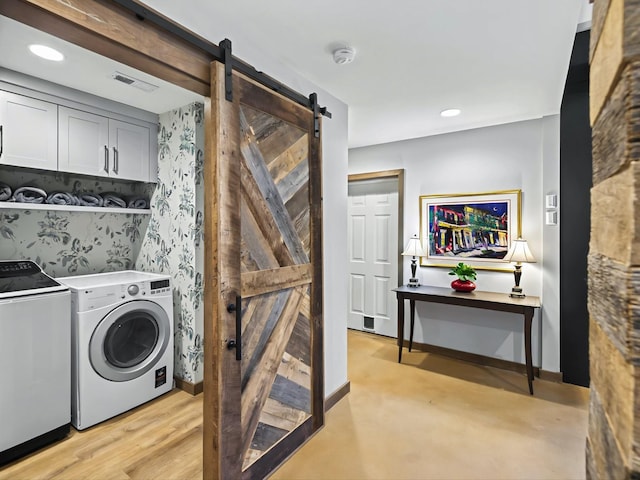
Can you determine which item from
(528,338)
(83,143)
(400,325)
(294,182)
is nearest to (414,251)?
(400,325)

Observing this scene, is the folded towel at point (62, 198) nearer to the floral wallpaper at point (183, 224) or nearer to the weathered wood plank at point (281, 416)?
the floral wallpaper at point (183, 224)

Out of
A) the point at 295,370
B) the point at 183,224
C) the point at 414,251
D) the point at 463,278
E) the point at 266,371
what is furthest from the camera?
Result: the point at 414,251

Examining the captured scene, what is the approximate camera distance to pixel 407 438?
2.30 m

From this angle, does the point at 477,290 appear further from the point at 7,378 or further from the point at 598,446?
the point at 7,378

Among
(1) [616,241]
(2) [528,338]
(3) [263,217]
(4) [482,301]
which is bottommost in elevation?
(2) [528,338]

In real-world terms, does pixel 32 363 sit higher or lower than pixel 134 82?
lower

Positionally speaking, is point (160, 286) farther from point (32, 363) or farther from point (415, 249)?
point (415, 249)

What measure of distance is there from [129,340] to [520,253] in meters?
3.46

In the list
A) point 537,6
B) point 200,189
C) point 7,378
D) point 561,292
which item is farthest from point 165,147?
point 561,292

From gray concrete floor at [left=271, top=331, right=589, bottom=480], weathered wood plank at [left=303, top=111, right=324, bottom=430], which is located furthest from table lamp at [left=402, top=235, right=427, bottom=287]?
weathered wood plank at [left=303, top=111, right=324, bottom=430]

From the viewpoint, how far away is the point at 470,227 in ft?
11.9

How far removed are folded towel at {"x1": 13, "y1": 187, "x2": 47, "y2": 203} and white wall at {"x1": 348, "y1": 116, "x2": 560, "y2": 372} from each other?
337 cm

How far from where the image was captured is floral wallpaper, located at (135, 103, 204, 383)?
293cm

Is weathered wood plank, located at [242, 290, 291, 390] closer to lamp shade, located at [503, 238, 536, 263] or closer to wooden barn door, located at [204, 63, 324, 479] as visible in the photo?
wooden barn door, located at [204, 63, 324, 479]
